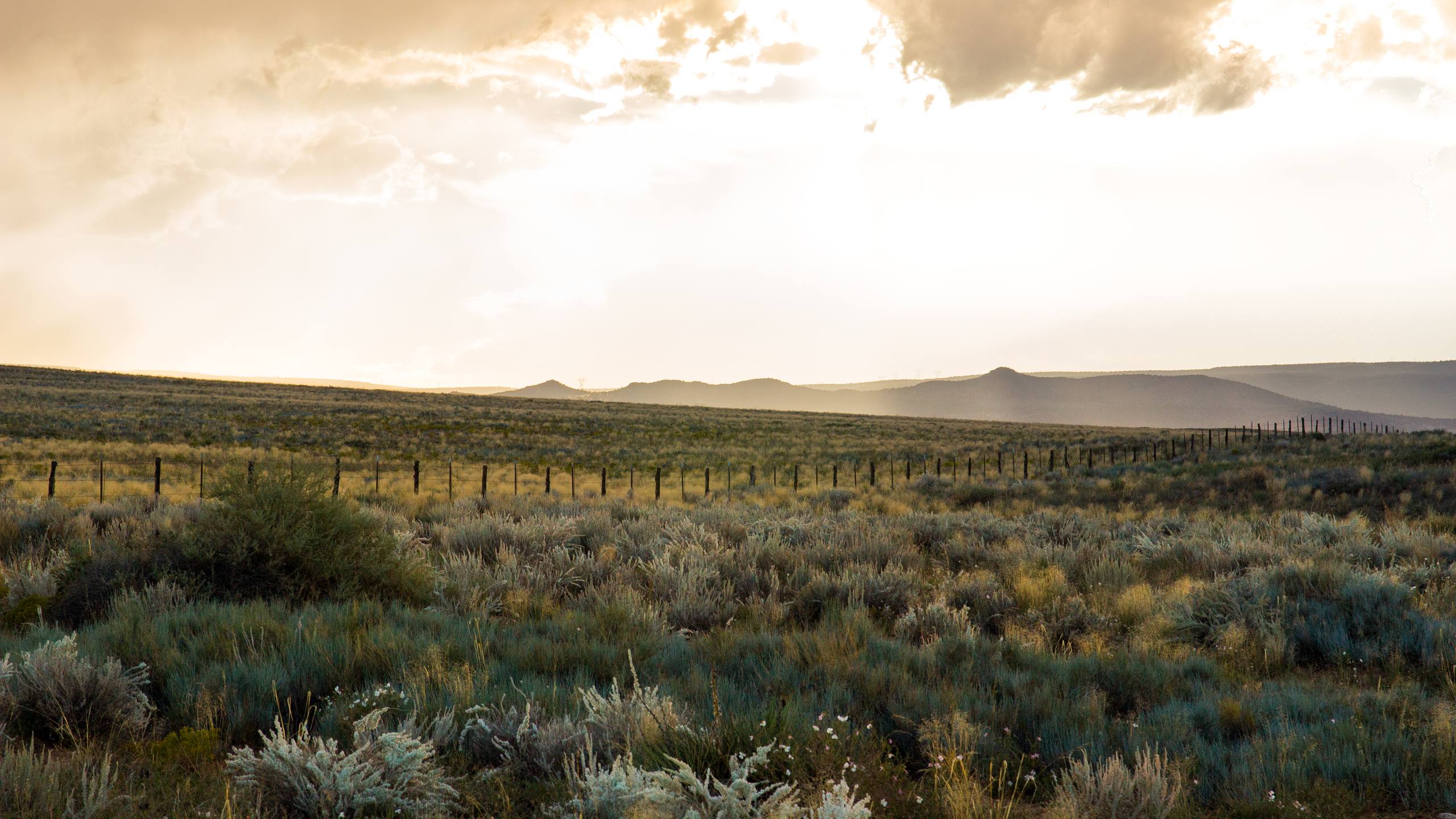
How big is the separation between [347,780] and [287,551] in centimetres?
500

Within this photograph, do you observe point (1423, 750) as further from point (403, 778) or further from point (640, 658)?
point (403, 778)

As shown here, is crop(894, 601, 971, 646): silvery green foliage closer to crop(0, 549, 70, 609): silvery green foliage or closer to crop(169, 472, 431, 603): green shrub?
crop(169, 472, 431, 603): green shrub

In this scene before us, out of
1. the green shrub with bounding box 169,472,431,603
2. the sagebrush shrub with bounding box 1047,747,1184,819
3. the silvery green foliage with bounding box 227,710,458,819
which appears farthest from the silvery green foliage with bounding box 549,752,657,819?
the green shrub with bounding box 169,472,431,603

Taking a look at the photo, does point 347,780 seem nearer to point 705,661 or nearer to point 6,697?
point 6,697

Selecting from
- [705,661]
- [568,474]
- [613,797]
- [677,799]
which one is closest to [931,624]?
[705,661]

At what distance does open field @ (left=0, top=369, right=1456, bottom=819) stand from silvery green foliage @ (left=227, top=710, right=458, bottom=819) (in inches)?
0.8

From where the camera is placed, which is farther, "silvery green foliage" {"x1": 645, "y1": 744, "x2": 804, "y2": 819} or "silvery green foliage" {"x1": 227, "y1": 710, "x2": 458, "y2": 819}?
"silvery green foliage" {"x1": 227, "y1": 710, "x2": 458, "y2": 819}

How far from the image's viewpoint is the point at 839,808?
9.40 ft

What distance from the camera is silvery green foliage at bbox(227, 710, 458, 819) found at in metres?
3.42

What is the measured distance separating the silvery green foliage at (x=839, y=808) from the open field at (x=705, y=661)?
0.47ft

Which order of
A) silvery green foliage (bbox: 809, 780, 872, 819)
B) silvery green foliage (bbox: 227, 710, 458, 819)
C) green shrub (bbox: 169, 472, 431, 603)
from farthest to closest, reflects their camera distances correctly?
green shrub (bbox: 169, 472, 431, 603) → silvery green foliage (bbox: 227, 710, 458, 819) → silvery green foliage (bbox: 809, 780, 872, 819)

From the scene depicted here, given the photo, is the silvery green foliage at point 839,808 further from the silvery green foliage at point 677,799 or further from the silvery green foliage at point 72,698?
the silvery green foliage at point 72,698

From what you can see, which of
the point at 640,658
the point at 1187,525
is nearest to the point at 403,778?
the point at 640,658

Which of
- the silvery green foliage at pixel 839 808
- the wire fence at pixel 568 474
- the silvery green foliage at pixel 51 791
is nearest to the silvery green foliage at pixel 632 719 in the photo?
the silvery green foliage at pixel 839 808
